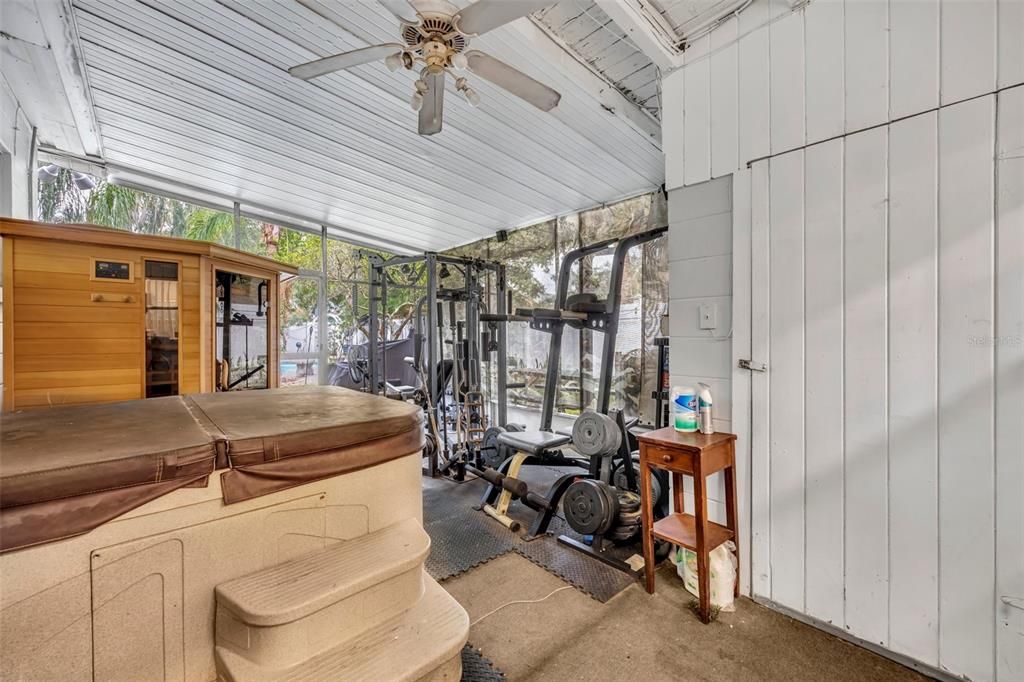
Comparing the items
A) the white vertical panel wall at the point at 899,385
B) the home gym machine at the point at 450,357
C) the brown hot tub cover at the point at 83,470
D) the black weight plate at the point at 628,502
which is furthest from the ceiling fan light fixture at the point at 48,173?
the white vertical panel wall at the point at 899,385

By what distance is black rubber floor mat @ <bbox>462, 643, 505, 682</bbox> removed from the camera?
5.40 feet

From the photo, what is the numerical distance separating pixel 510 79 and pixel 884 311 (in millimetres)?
1964

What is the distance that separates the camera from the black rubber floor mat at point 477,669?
5.40ft

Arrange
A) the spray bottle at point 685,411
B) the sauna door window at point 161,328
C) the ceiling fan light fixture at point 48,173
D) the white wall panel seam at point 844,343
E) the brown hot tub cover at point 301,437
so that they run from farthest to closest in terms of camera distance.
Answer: the ceiling fan light fixture at point 48,173, the sauna door window at point 161,328, the spray bottle at point 685,411, the white wall panel seam at point 844,343, the brown hot tub cover at point 301,437

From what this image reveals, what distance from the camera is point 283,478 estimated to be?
51.1 inches

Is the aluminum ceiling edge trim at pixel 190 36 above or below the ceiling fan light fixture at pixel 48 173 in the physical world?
above

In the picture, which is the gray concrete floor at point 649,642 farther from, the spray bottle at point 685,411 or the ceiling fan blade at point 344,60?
the ceiling fan blade at point 344,60

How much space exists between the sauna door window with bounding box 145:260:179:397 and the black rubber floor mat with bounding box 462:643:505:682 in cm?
216

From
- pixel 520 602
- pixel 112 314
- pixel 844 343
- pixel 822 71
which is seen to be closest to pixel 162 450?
pixel 112 314

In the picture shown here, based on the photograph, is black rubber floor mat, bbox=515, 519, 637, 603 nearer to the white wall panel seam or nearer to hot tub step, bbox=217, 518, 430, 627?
the white wall panel seam

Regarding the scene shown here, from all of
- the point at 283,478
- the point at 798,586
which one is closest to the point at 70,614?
the point at 283,478

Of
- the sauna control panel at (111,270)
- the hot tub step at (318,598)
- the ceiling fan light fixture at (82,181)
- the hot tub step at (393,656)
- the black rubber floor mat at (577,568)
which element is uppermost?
the ceiling fan light fixture at (82,181)

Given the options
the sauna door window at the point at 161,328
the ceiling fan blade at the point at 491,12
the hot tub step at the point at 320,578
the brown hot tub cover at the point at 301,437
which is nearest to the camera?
the hot tub step at the point at 320,578

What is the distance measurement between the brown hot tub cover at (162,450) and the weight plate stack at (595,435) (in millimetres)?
1568
